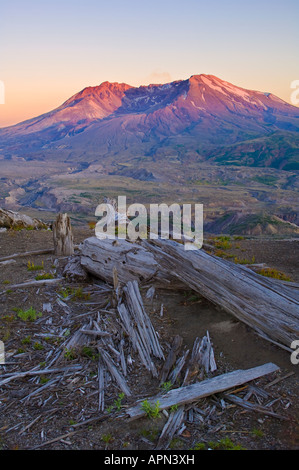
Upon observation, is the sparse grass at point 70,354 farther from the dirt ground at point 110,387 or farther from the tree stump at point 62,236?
the tree stump at point 62,236

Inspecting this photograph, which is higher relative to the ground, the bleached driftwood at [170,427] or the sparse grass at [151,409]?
the sparse grass at [151,409]

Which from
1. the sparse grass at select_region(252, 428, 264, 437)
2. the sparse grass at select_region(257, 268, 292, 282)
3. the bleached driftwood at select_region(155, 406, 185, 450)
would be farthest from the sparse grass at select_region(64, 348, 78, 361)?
the sparse grass at select_region(257, 268, 292, 282)

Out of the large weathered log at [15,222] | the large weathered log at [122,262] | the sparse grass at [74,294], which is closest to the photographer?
the large weathered log at [122,262]

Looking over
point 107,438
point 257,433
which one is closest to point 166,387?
point 107,438

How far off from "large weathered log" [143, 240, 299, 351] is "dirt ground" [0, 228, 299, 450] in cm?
23

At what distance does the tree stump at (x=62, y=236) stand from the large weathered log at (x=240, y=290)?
4.26 m

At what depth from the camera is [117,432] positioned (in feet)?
13.9

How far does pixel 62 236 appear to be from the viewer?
432 inches

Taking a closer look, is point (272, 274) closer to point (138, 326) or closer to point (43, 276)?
point (138, 326)

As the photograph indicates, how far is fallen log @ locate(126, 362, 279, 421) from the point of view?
4539mm

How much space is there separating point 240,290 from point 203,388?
210 centimetres

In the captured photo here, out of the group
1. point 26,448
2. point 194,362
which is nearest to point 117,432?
point 26,448

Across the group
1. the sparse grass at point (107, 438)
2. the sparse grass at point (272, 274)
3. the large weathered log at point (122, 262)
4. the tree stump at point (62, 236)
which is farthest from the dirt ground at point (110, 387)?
the tree stump at point (62, 236)

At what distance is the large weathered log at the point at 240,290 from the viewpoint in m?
5.80
